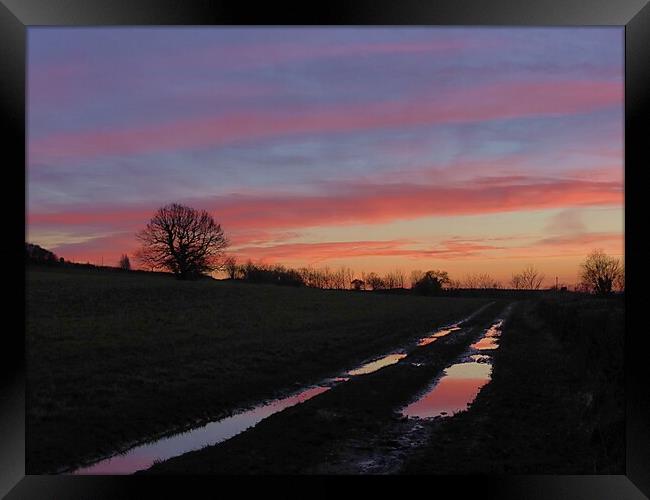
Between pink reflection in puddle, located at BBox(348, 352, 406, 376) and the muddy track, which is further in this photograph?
pink reflection in puddle, located at BBox(348, 352, 406, 376)

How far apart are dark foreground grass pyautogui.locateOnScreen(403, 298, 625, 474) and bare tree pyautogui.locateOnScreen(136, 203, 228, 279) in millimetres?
43665

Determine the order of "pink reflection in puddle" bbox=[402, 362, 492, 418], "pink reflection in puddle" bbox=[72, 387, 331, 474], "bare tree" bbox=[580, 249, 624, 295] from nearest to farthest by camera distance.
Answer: "pink reflection in puddle" bbox=[72, 387, 331, 474], "pink reflection in puddle" bbox=[402, 362, 492, 418], "bare tree" bbox=[580, 249, 624, 295]

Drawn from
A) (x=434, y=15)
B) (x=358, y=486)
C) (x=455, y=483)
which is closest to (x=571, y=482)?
(x=455, y=483)

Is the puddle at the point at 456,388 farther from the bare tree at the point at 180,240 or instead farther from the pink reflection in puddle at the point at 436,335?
the bare tree at the point at 180,240

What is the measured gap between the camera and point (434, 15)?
693cm

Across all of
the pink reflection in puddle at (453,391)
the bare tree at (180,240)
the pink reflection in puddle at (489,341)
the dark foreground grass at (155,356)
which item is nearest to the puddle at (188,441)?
the dark foreground grass at (155,356)

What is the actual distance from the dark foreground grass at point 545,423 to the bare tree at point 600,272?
98.2 feet

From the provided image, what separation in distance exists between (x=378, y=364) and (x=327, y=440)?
949 cm

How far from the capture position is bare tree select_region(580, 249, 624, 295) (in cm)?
4550

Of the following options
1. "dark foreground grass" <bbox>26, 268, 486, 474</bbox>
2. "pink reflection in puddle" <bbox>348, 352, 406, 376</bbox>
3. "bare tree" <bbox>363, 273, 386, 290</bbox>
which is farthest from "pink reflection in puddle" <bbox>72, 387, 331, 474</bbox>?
"bare tree" <bbox>363, 273, 386, 290</bbox>

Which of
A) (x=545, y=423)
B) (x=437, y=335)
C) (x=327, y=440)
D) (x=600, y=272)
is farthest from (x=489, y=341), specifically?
(x=600, y=272)

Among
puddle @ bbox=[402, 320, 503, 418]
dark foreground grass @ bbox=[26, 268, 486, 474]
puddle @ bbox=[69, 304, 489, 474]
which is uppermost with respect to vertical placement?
dark foreground grass @ bbox=[26, 268, 486, 474]

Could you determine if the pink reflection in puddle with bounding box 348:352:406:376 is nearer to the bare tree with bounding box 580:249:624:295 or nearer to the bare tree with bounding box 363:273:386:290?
the bare tree with bounding box 580:249:624:295

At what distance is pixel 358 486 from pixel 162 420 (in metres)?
5.47
